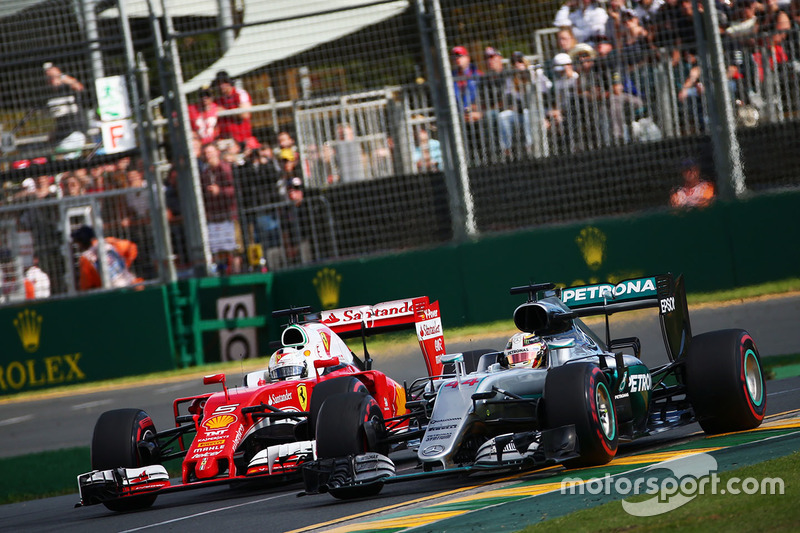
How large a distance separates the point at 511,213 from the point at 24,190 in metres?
6.83

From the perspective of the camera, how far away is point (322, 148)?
15.7 metres

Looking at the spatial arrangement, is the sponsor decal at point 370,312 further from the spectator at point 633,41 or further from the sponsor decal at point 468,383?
the spectator at point 633,41

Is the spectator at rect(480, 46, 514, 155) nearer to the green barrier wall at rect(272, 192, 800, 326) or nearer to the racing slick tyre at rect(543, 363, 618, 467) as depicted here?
the green barrier wall at rect(272, 192, 800, 326)

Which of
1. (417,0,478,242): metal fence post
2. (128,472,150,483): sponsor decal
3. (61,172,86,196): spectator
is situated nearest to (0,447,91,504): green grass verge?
(128,472,150,483): sponsor decal

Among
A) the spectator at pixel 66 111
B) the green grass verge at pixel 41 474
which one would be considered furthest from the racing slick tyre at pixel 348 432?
the spectator at pixel 66 111

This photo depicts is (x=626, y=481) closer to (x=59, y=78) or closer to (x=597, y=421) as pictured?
(x=597, y=421)

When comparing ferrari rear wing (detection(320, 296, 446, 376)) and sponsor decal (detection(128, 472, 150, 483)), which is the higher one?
ferrari rear wing (detection(320, 296, 446, 376))

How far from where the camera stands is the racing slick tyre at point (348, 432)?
7777 millimetres

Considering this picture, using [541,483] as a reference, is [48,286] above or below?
above

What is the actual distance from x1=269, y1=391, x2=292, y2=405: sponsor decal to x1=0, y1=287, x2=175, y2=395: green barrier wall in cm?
719

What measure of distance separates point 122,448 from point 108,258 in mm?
7788

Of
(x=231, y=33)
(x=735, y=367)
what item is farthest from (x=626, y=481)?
(x=231, y=33)

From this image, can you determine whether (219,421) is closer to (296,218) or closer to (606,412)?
(606,412)

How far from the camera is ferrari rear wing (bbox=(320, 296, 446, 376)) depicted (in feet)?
36.0
